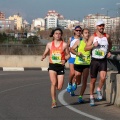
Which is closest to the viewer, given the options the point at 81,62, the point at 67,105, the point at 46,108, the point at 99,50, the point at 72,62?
the point at 46,108

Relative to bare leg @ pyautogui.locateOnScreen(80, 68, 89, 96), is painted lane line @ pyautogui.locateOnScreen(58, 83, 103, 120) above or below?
below

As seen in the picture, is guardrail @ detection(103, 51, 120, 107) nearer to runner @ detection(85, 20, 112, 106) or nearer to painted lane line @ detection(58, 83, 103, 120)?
runner @ detection(85, 20, 112, 106)

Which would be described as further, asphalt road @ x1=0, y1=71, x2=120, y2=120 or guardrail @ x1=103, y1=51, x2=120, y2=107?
guardrail @ x1=103, y1=51, x2=120, y2=107

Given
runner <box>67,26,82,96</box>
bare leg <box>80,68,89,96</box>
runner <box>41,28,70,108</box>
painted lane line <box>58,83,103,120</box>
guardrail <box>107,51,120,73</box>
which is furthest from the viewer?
runner <box>67,26,82,96</box>

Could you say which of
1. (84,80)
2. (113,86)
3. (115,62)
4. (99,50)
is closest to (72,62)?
(115,62)

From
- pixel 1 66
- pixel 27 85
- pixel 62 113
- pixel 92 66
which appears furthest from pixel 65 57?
pixel 1 66

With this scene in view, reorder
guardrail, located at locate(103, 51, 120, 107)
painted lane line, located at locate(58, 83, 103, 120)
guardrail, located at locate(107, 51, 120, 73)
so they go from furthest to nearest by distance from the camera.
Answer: guardrail, located at locate(107, 51, 120, 73), guardrail, located at locate(103, 51, 120, 107), painted lane line, located at locate(58, 83, 103, 120)

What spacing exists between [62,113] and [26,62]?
59.8 feet

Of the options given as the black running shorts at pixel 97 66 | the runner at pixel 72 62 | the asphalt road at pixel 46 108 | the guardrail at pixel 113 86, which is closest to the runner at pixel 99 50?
the black running shorts at pixel 97 66

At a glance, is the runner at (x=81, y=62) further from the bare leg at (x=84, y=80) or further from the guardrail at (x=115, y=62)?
the guardrail at (x=115, y=62)

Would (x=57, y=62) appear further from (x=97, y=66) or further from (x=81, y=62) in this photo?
(x=81, y=62)

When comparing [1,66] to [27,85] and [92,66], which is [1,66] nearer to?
[27,85]

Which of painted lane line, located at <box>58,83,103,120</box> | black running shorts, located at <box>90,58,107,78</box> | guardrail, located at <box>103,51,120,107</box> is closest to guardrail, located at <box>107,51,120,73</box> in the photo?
guardrail, located at <box>103,51,120,107</box>

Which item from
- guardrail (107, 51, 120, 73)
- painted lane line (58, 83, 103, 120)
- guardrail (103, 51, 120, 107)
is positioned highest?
guardrail (107, 51, 120, 73)
